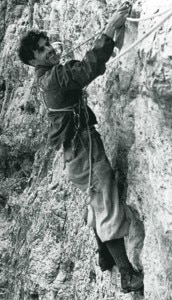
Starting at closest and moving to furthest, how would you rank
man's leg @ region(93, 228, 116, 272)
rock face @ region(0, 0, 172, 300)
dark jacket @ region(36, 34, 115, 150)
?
rock face @ region(0, 0, 172, 300) < dark jacket @ region(36, 34, 115, 150) < man's leg @ region(93, 228, 116, 272)

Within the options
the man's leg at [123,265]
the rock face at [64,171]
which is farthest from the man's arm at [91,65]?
the man's leg at [123,265]

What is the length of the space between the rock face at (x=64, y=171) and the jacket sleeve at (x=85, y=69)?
0.81ft

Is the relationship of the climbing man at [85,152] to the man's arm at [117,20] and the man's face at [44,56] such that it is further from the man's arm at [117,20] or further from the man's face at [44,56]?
the man's arm at [117,20]

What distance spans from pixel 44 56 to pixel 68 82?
1.52ft

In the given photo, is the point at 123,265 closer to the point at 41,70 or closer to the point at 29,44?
the point at 41,70

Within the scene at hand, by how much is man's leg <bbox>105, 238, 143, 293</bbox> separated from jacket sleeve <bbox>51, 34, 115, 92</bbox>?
1.38 m

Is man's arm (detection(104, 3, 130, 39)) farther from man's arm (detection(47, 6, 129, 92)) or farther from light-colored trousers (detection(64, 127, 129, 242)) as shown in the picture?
light-colored trousers (detection(64, 127, 129, 242))

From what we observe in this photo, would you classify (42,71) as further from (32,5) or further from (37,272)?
(32,5)

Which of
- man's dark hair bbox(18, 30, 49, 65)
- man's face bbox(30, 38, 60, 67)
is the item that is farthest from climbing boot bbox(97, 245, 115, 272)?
man's dark hair bbox(18, 30, 49, 65)

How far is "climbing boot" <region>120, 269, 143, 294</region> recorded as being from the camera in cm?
450

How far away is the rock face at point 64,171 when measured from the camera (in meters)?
3.80

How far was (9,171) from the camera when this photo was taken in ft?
28.1

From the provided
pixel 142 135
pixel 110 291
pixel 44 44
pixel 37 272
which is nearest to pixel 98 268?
pixel 110 291

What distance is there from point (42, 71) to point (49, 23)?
2.29 meters
